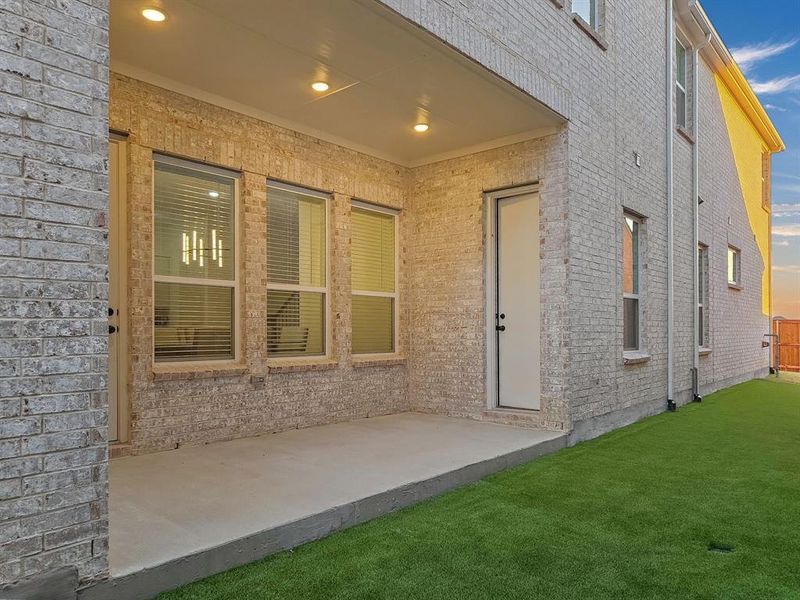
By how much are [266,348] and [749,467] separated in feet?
14.7

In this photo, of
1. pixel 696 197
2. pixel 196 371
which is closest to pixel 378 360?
pixel 196 371

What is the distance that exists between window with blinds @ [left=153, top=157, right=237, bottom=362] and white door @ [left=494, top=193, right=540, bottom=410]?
3.03 m

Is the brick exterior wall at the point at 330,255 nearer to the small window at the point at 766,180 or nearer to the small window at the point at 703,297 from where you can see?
the small window at the point at 703,297

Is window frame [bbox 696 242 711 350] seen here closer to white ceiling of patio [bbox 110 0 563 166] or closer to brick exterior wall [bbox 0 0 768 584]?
brick exterior wall [bbox 0 0 768 584]

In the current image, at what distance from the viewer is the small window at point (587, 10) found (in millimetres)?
6528

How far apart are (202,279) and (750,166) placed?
13.2 metres

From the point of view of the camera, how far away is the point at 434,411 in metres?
6.91

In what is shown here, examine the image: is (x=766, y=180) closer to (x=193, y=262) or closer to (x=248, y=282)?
(x=248, y=282)

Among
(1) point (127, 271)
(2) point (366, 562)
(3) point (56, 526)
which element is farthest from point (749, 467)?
(1) point (127, 271)

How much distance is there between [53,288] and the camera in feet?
7.13

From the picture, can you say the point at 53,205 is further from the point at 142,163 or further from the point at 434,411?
the point at 434,411

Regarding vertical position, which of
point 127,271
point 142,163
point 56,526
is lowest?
point 56,526

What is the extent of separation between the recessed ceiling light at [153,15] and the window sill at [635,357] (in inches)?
233

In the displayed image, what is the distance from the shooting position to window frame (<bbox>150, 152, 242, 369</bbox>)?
15.7ft
